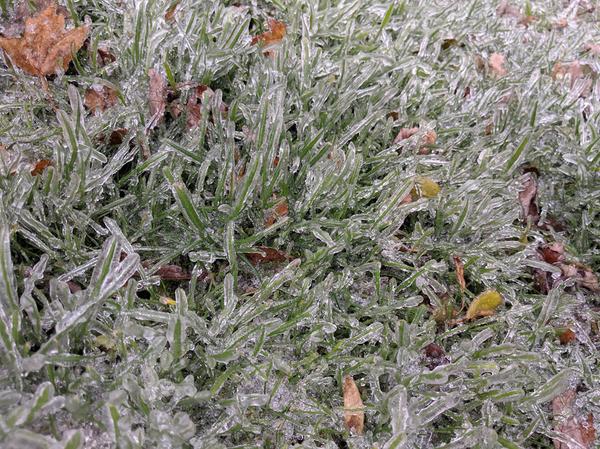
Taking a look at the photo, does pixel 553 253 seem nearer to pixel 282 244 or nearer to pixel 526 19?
pixel 282 244

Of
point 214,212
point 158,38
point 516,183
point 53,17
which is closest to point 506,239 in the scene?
point 516,183

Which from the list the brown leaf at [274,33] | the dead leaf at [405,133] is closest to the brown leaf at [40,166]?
the brown leaf at [274,33]

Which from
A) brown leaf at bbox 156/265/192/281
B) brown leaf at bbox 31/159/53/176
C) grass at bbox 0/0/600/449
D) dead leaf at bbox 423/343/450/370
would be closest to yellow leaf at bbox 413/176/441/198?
grass at bbox 0/0/600/449

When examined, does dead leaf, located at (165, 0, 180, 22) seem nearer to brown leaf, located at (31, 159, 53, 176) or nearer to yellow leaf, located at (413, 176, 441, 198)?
brown leaf, located at (31, 159, 53, 176)

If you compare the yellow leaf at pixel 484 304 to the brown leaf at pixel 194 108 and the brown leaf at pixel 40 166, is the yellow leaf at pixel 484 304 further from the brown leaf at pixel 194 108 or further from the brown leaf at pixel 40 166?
the brown leaf at pixel 40 166

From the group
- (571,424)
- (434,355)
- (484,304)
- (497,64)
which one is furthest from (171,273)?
(497,64)

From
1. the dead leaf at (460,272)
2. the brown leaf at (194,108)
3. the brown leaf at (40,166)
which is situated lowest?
the dead leaf at (460,272)
